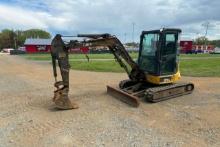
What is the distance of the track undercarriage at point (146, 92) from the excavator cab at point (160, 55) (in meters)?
0.31

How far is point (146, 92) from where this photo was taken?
9828 millimetres

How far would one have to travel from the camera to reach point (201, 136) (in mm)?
6461

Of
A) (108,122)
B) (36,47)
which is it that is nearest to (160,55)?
(108,122)

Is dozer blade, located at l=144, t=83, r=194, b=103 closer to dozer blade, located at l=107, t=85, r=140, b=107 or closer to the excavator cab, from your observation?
the excavator cab

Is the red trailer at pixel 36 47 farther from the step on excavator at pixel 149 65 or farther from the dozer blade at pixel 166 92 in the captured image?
the dozer blade at pixel 166 92

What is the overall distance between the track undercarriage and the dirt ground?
0.25 metres

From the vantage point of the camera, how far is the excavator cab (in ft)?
33.3

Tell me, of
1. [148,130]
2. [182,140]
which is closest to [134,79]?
[148,130]

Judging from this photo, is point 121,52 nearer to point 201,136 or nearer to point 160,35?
point 160,35

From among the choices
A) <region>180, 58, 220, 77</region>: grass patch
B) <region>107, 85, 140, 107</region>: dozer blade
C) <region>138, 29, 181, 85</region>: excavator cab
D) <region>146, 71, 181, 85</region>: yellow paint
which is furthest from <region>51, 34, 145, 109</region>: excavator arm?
<region>180, 58, 220, 77</region>: grass patch

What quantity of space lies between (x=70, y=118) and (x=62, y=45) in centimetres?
225

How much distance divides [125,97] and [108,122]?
2463mm

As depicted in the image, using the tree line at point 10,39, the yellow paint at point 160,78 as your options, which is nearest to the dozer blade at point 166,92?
the yellow paint at point 160,78

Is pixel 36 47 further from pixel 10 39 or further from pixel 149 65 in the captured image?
pixel 149 65
